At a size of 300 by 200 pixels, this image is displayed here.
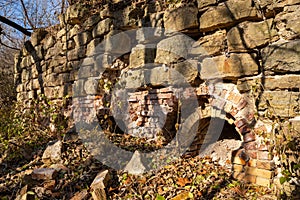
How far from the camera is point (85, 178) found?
9.83ft

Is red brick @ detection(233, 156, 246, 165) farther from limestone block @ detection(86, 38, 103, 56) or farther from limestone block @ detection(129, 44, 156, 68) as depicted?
limestone block @ detection(86, 38, 103, 56)

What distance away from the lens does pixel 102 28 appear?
3.79 meters

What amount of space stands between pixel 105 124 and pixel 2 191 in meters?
1.59

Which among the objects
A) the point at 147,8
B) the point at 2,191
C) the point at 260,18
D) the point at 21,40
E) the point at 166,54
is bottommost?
the point at 2,191

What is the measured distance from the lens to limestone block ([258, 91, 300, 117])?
2.30 meters

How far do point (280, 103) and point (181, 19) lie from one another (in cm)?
144

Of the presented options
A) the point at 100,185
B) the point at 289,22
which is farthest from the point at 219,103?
the point at 100,185

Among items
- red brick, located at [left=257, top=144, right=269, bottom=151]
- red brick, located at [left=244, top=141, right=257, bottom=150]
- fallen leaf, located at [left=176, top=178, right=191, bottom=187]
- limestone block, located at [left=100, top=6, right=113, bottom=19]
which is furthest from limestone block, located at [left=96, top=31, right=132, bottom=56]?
red brick, located at [left=257, top=144, right=269, bottom=151]

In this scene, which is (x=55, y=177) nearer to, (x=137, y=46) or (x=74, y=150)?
(x=74, y=150)

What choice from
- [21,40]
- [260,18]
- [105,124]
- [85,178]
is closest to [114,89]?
[105,124]

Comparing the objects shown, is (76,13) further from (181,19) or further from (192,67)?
(192,67)

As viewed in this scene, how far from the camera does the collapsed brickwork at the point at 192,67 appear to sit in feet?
7.91

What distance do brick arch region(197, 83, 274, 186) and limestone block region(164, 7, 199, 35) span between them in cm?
77

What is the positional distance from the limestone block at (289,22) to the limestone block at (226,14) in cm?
24
